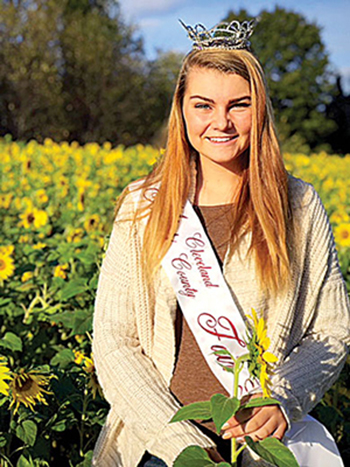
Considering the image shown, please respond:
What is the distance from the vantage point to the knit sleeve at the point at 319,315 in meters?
1.68

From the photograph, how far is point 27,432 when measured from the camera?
182cm

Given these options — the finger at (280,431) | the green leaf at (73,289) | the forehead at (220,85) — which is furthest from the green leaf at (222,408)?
the green leaf at (73,289)

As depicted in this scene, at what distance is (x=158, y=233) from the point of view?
1828 millimetres

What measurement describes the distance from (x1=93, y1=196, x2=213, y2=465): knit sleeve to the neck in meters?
0.21

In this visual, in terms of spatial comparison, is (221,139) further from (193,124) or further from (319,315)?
(319,315)

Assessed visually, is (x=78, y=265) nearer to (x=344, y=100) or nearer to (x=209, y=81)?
(x=209, y=81)

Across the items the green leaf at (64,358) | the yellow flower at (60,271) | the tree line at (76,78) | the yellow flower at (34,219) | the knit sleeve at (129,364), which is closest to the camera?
the knit sleeve at (129,364)

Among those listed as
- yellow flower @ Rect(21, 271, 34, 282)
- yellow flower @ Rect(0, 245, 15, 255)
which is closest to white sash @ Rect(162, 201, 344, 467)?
yellow flower @ Rect(21, 271, 34, 282)

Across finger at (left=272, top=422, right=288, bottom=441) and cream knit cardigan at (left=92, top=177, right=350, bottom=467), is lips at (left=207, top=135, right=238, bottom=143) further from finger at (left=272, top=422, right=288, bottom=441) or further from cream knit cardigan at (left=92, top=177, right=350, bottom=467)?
finger at (left=272, top=422, right=288, bottom=441)

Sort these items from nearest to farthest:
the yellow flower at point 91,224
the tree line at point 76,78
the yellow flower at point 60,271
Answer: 1. the yellow flower at point 60,271
2. the yellow flower at point 91,224
3. the tree line at point 76,78

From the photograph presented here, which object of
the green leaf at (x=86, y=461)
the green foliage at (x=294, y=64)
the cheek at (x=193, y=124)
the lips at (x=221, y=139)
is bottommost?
the green leaf at (x=86, y=461)

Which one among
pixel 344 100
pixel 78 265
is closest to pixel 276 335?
pixel 78 265

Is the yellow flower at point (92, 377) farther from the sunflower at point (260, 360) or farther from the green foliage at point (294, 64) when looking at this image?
the green foliage at point (294, 64)

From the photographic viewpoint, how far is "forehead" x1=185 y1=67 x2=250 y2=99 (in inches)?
67.9
